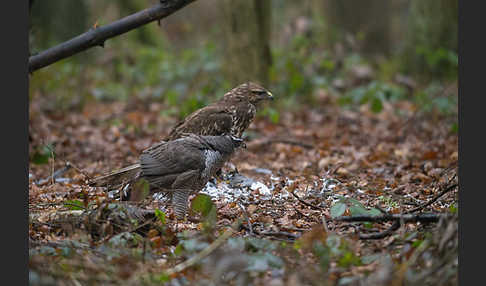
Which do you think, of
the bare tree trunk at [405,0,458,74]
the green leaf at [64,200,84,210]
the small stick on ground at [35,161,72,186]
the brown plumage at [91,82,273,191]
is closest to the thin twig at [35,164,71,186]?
the small stick on ground at [35,161,72,186]

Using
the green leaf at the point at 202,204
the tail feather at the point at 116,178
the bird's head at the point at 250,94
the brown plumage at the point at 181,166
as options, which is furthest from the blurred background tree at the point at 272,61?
the green leaf at the point at 202,204

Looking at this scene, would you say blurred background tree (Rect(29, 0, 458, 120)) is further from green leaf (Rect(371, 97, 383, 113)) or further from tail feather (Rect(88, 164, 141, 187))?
tail feather (Rect(88, 164, 141, 187))

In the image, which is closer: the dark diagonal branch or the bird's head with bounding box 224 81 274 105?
the dark diagonal branch

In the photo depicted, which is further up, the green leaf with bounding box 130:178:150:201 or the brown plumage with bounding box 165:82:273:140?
the brown plumage with bounding box 165:82:273:140

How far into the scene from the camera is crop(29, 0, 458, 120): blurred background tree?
9586 mm

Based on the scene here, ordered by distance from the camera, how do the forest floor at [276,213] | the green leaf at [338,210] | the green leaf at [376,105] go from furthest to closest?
the green leaf at [376,105]
the green leaf at [338,210]
the forest floor at [276,213]

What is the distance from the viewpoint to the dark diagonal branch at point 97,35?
5051 mm

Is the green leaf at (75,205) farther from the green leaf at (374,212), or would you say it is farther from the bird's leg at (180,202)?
the green leaf at (374,212)

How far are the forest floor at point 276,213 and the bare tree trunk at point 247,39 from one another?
2.87 feet

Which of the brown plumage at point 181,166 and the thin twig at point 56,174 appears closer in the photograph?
the brown plumage at point 181,166

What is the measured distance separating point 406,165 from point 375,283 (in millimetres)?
3981

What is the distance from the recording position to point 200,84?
10602mm

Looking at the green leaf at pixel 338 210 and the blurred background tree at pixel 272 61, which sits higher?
the blurred background tree at pixel 272 61

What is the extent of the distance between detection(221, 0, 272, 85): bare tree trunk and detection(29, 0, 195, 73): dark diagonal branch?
14.3 ft
